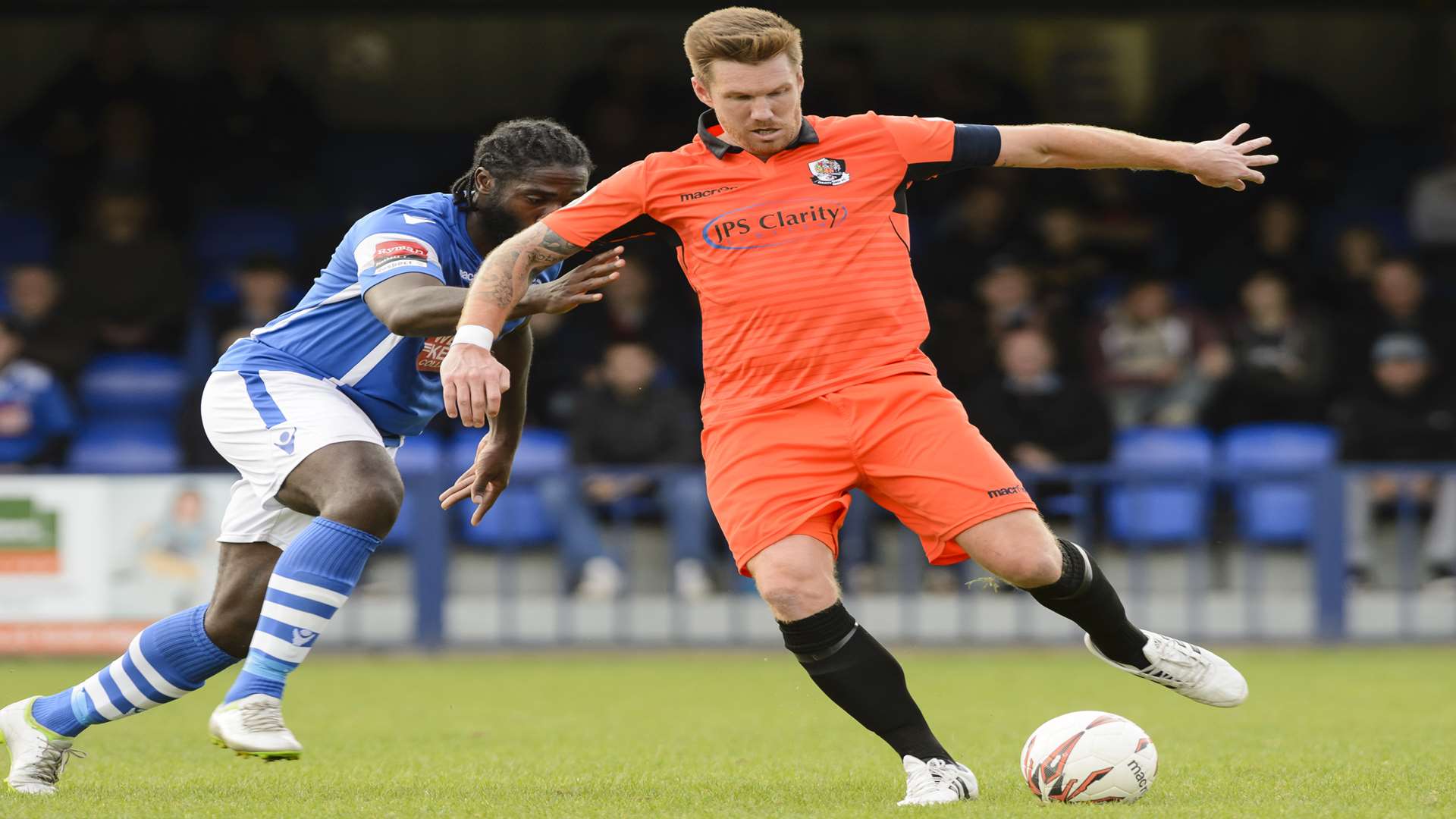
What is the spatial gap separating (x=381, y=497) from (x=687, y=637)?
6.46 metres

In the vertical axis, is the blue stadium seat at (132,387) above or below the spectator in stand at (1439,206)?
below

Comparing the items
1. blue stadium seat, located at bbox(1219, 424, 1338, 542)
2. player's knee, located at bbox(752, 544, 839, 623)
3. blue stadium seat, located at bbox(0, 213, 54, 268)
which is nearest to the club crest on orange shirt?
player's knee, located at bbox(752, 544, 839, 623)

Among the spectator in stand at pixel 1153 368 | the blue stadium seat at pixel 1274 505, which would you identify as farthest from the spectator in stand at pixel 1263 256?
the blue stadium seat at pixel 1274 505

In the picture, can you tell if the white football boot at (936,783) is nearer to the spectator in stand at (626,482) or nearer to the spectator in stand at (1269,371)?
the spectator in stand at (626,482)

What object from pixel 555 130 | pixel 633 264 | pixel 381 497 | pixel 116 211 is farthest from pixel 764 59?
pixel 116 211

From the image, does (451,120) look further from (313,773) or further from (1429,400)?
(313,773)

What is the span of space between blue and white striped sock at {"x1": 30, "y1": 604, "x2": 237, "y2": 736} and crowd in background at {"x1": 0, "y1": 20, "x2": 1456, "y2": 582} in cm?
610

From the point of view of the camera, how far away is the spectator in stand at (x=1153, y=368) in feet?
41.8

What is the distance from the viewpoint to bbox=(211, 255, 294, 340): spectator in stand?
41.0ft

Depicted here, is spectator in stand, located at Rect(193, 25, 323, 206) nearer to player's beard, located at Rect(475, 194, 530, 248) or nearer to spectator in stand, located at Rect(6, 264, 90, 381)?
spectator in stand, located at Rect(6, 264, 90, 381)

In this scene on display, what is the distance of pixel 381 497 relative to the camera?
17.7ft

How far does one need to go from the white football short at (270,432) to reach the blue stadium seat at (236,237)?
28.7ft

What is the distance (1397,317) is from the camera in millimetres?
12930

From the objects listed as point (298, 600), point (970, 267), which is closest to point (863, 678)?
point (298, 600)
